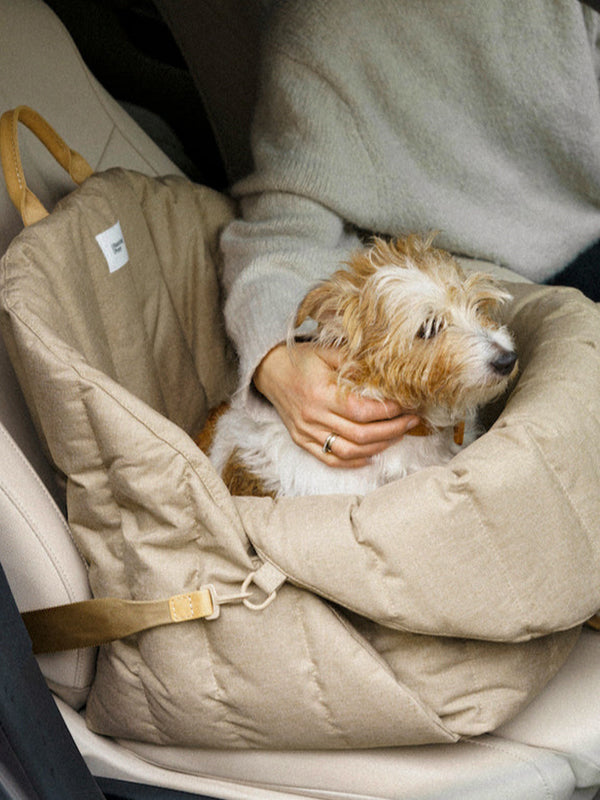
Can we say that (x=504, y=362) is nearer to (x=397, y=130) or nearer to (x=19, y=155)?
(x=397, y=130)

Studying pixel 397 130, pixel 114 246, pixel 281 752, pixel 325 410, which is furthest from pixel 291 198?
pixel 281 752

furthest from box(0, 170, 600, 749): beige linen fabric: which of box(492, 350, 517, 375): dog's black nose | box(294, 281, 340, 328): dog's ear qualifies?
box(294, 281, 340, 328): dog's ear

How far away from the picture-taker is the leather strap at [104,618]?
1.15 meters

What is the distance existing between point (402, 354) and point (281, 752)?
2.48ft

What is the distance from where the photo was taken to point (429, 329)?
5.01 ft

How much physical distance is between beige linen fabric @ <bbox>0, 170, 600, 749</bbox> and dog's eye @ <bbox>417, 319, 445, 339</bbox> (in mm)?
264

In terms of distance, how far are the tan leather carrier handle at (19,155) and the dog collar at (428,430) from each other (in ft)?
2.89

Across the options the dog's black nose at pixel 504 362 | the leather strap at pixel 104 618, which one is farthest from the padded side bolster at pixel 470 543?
the dog's black nose at pixel 504 362

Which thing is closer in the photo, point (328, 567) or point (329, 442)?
point (328, 567)

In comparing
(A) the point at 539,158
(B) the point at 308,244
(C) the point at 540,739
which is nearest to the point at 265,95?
(B) the point at 308,244

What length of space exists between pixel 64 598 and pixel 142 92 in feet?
6.88

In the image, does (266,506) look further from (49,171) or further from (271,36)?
(271,36)

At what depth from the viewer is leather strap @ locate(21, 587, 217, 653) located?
3.77 feet

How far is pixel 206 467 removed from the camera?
1.18m
